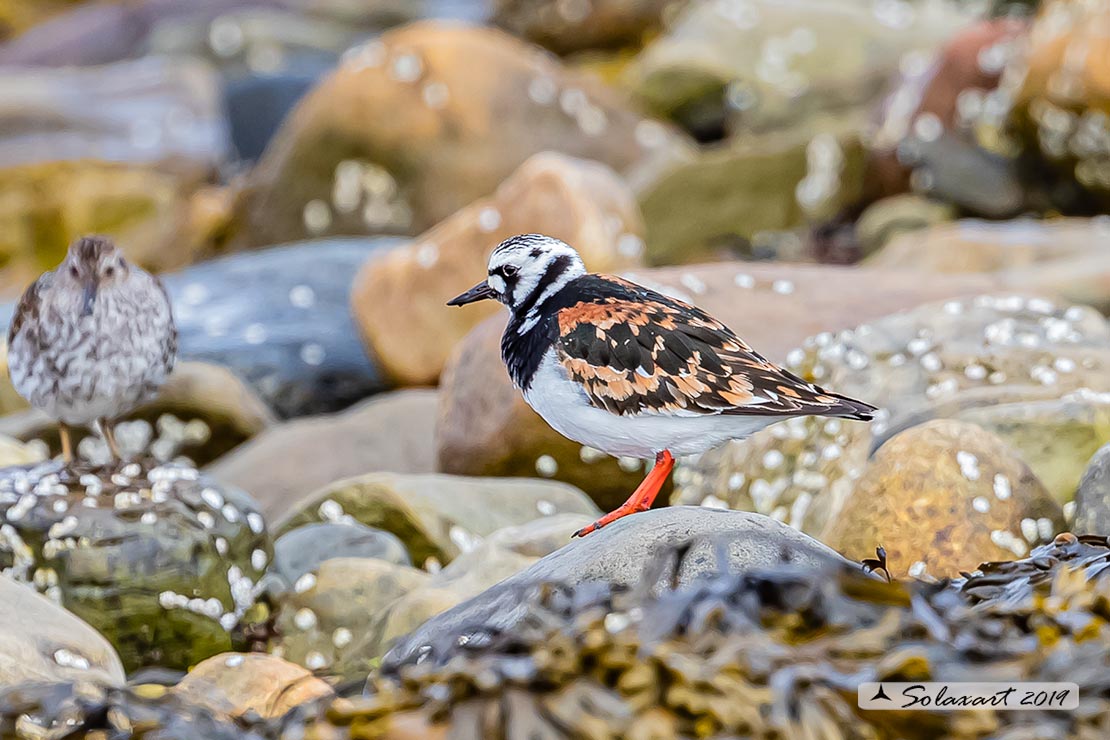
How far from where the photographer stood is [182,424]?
10.0 meters

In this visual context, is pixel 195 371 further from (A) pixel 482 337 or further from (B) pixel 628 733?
(B) pixel 628 733

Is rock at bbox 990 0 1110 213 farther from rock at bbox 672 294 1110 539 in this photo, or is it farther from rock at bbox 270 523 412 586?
rock at bbox 270 523 412 586

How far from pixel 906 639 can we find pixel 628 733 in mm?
857

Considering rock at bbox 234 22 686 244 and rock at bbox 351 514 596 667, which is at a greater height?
rock at bbox 234 22 686 244

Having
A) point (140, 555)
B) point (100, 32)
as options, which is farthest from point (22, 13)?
point (140, 555)

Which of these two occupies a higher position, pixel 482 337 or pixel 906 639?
pixel 906 639

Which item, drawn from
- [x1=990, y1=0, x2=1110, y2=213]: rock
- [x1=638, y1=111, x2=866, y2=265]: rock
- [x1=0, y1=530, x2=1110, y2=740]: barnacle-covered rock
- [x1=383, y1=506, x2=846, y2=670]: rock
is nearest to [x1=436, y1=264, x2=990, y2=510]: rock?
[x1=383, y1=506, x2=846, y2=670]: rock

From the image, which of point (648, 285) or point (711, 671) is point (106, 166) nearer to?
point (648, 285)

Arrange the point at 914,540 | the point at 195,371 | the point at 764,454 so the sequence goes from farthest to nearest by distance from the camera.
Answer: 1. the point at 195,371
2. the point at 764,454
3. the point at 914,540

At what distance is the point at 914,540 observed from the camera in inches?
239

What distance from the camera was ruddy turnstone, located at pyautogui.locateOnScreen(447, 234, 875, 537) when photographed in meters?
5.18

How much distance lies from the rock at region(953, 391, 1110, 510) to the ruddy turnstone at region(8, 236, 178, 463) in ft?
13.7

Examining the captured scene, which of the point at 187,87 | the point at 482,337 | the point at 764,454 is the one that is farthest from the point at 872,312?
the point at 187,87

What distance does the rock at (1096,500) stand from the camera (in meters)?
5.91
